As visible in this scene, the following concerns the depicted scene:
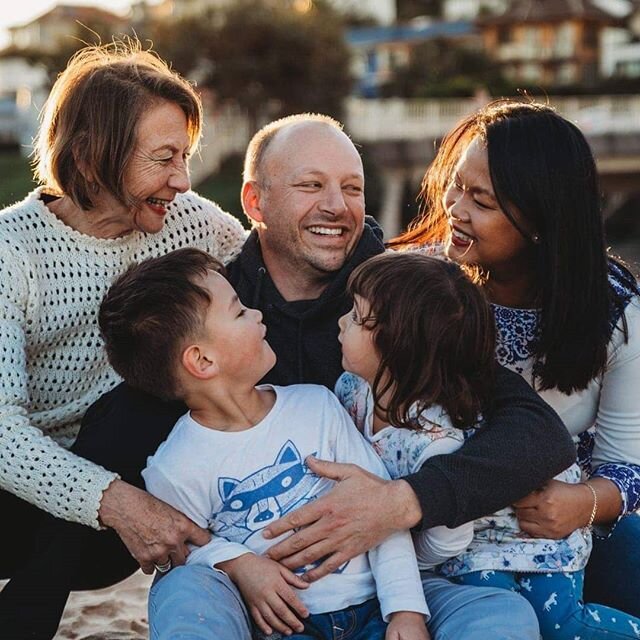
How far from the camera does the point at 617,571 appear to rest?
131 inches

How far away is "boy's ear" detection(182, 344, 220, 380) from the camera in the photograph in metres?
2.95

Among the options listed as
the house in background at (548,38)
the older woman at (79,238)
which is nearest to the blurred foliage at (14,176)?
the older woman at (79,238)

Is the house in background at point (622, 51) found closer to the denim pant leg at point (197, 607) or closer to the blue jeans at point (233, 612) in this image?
the blue jeans at point (233, 612)

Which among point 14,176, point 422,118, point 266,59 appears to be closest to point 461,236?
point 14,176

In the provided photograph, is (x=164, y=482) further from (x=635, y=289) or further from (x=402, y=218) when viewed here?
(x=402, y=218)

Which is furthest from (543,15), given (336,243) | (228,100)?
(336,243)

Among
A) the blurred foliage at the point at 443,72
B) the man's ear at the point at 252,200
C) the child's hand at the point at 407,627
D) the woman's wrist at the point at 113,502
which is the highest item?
the man's ear at the point at 252,200

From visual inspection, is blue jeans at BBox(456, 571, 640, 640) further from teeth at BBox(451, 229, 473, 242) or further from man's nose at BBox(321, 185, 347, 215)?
man's nose at BBox(321, 185, 347, 215)

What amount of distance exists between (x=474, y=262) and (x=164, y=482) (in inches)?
45.5

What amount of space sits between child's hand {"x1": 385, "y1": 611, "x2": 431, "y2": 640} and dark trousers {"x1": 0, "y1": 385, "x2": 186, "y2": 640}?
0.98 metres

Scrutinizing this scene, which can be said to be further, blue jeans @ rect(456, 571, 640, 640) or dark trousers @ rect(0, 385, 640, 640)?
dark trousers @ rect(0, 385, 640, 640)

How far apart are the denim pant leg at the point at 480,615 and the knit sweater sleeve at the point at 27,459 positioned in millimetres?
979

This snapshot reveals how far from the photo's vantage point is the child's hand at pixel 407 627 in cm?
265

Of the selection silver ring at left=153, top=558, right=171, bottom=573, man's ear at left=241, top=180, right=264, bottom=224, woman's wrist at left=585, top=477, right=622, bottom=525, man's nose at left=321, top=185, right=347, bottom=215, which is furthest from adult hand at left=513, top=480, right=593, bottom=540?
man's ear at left=241, top=180, right=264, bottom=224
